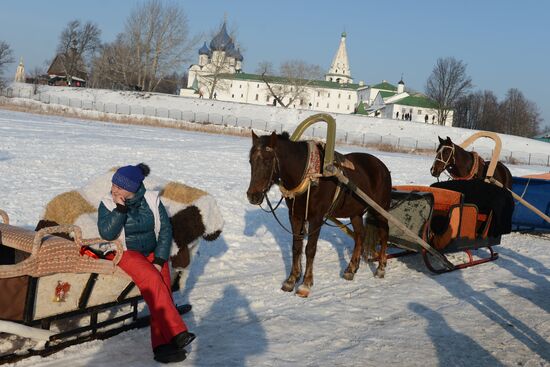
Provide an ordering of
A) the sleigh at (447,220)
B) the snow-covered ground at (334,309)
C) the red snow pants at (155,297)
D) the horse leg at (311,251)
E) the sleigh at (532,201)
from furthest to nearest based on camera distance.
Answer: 1. the sleigh at (532,201)
2. the sleigh at (447,220)
3. the horse leg at (311,251)
4. the snow-covered ground at (334,309)
5. the red snow pants at (155,297)

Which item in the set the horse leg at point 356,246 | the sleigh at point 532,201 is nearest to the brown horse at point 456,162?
the sleigh at point 532,201

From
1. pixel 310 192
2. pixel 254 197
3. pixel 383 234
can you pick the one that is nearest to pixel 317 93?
pixel 383 234

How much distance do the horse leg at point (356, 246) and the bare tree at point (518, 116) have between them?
92404 millimetres

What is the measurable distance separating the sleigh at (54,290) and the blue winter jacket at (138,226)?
149 millimetres

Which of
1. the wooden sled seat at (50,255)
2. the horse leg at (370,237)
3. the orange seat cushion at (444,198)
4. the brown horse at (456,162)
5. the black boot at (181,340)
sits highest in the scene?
the brown horse at (456,162)

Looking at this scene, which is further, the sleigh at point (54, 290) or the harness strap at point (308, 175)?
the harness strap at point (308, 175)

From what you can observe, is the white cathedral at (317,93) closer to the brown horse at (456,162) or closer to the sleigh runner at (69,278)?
the brown horse at (456,162)

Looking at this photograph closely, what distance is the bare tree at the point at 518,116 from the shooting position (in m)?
93.2

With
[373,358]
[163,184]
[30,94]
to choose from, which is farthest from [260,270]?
[30,94]

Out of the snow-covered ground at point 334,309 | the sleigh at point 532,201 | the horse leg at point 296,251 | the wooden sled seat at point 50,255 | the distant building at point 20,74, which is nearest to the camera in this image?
the wooden sled seat at point 50,255

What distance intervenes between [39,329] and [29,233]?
89cm

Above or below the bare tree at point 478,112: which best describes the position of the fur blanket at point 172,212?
below

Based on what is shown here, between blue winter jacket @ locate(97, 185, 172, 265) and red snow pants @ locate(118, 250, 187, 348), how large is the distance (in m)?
0.19

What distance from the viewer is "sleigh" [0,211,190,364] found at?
408cm
